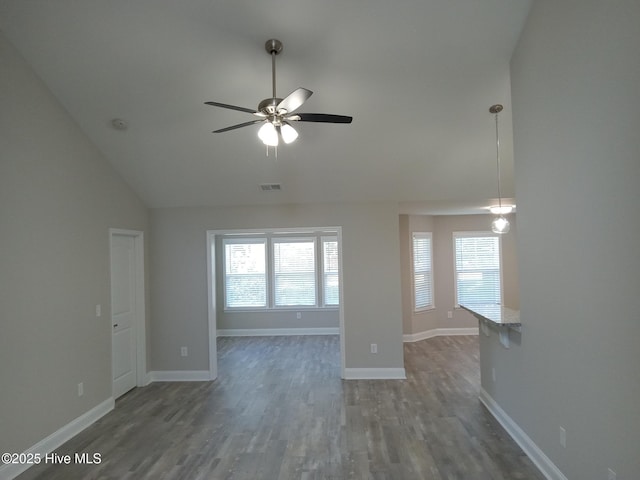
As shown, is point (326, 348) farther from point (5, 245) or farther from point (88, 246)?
point (5, 245)

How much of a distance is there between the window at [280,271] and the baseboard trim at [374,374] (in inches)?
111

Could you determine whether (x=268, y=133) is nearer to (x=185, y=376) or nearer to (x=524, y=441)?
(x=524, y=441)

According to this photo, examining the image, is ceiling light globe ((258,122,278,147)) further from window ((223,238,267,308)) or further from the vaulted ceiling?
window ((223,238,267,308))

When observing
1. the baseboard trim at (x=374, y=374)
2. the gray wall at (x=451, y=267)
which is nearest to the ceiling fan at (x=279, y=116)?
the baseboard trim at (x=374, y=374)

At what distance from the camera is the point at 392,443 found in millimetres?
3232

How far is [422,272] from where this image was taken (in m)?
7.05

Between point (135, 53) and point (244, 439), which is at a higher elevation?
point (135, 53)

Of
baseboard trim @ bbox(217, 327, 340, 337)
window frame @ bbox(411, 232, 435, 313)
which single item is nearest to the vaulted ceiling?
window frame @ bbox(411, 232, 435, 313)

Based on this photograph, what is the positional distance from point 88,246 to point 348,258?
10.4 ft

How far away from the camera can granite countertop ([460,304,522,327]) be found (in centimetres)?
310

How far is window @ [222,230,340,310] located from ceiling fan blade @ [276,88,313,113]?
5.53 m

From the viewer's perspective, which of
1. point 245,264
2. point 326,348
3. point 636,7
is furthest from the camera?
point 245,264

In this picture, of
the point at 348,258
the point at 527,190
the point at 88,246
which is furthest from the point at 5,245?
the point at 527,190

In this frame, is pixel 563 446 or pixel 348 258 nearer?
pixel 563 446
